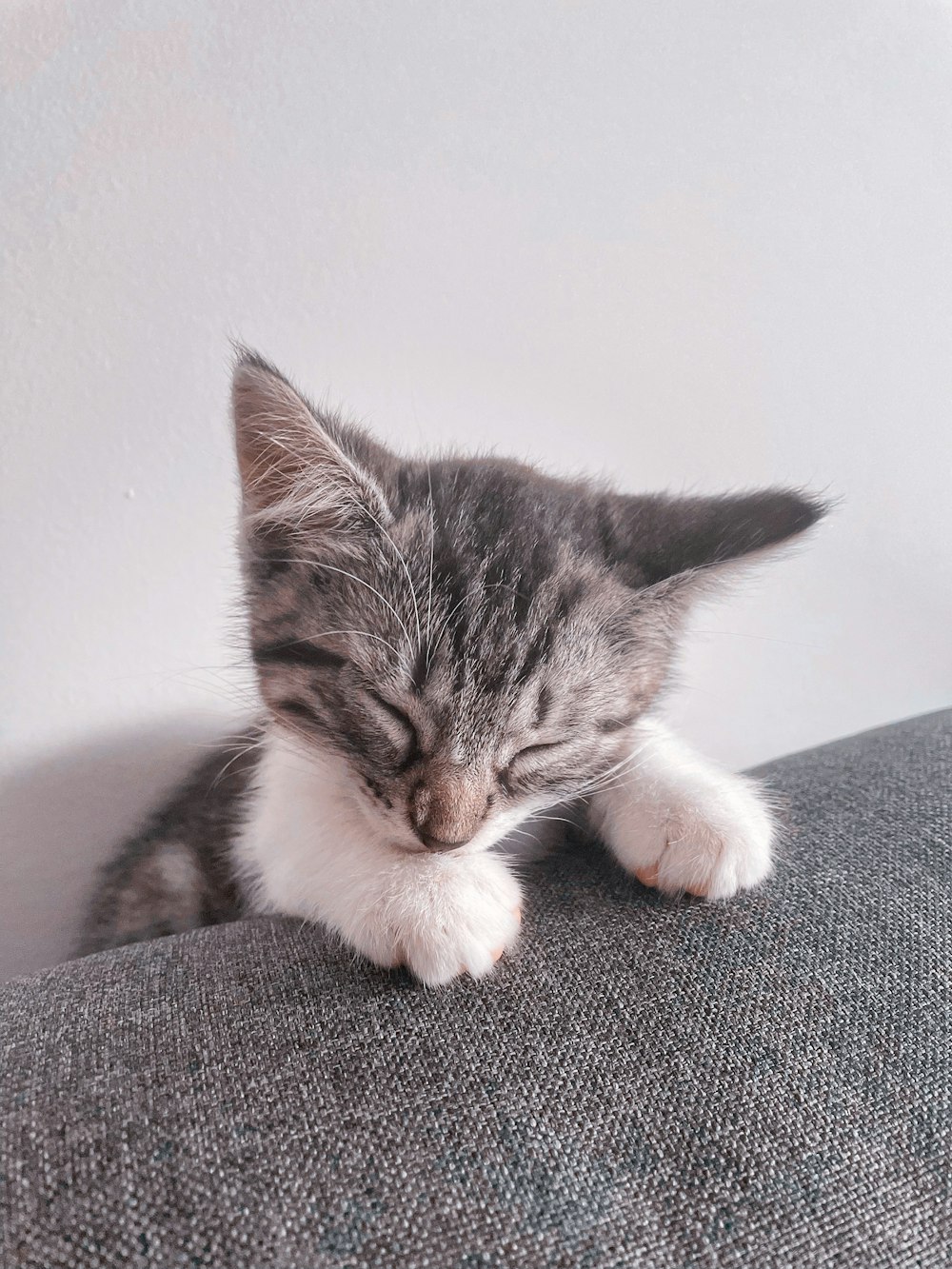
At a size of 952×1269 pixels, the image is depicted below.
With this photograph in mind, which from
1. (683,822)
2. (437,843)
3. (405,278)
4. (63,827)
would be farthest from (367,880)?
(405,278)

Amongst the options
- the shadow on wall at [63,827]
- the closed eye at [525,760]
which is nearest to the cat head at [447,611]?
the closed eye at [525,760]

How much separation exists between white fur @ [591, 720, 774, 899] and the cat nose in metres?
0.18

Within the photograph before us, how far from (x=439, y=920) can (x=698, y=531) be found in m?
0.47

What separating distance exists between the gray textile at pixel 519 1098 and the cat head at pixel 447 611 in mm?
156

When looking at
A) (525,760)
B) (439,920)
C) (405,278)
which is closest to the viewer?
(439,920)

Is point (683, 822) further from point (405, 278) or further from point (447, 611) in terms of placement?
point (405, 278)

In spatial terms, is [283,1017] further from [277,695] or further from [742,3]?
[742,3]

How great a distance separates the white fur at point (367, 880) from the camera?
0.66 meters

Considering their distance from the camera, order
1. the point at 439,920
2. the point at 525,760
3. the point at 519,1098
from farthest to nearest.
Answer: the point at 525,760 → the point at 439,920 → the point at 519,1098

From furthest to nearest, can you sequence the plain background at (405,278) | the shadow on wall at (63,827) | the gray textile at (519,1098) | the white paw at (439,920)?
the shadow on wall at (63,827), the plain background at (405,278), the white paw at (439,920), the gray textile at (519,1098)

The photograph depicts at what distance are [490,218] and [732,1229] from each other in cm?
121

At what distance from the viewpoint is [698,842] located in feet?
2.51

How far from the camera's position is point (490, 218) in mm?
1173

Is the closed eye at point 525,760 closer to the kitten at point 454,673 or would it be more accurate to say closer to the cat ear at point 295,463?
the kitten at point 454,673
